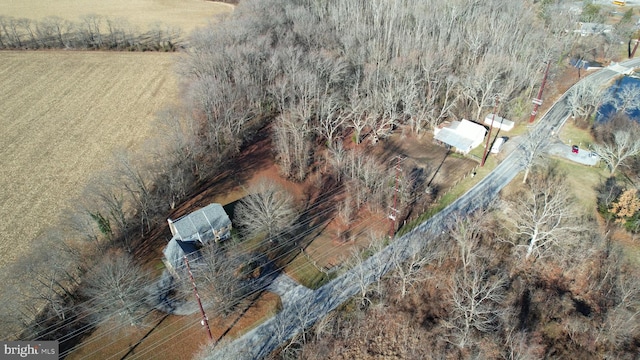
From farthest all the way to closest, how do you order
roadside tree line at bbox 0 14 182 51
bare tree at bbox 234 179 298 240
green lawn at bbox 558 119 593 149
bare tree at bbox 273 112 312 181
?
roadside tree line at bbox 0 14 182 51 < green lawn at bbox 558 119 593 149 < bare tree at bbox 273 112 312 181 < bare tree at bbox 234 179 298 240

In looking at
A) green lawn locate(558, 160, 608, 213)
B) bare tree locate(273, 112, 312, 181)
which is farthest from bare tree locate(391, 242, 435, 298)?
green lawn locate(558, 160, 608, 213)

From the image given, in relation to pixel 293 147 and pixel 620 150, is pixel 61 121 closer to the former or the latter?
pixel 293 147

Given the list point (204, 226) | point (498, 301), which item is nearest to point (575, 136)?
point (498, 301)

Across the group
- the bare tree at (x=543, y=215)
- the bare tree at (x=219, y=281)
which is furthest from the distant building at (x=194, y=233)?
the bare tree at (x=543, y=215)

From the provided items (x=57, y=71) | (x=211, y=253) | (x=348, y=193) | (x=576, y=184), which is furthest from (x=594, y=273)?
(x=57, y=71)

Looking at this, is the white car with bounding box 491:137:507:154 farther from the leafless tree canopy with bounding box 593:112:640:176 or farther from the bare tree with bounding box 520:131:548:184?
the leafless tree canopy with bounding box 593:112:640:176

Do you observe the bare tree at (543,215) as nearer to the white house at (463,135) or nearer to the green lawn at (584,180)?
the green lawn at (584,180)

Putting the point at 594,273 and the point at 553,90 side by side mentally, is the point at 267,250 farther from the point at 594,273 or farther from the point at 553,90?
the point at 553,90
